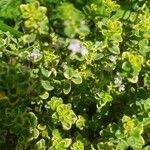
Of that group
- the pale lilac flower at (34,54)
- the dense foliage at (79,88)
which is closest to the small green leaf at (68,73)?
the dense foliage at (79,88)

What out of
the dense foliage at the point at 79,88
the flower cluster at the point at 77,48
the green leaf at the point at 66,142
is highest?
the flower cluster at the point at 77,48

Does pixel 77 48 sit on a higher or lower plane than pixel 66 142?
higher

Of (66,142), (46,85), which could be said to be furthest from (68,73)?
(66,142)

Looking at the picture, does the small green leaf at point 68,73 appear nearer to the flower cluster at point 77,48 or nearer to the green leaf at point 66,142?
the flower cluster at point 77,48

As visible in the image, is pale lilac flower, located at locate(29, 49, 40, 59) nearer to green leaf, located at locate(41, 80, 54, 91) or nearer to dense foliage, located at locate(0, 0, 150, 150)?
dense foliage, located at locate(0, 0, 150, 150)

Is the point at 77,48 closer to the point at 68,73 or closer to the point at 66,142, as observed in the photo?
the point at 68,73

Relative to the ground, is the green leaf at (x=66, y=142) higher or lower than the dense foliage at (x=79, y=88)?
lower

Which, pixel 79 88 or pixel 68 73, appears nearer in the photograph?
pixel 68 73

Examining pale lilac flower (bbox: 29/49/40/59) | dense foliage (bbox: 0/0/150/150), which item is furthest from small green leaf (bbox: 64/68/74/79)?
pale lilac flower (bbox: 29/49/40/59)
